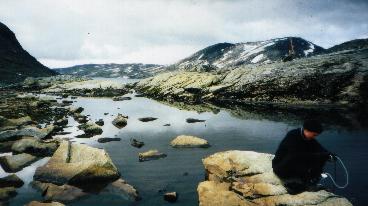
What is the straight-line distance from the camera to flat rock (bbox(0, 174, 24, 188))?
16031 mm

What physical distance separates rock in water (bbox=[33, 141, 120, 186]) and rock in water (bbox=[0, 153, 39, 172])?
7.81ft

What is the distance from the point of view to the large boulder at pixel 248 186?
1200 cm

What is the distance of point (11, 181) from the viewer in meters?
16.2

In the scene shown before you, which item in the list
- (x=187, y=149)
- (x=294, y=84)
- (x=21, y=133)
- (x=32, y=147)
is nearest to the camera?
(x=32, y=147)

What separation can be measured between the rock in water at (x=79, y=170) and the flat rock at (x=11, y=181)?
2.49 ft

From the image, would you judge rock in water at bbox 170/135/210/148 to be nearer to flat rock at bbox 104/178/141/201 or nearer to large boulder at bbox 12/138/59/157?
large boulder at bbox 12/138/59/157

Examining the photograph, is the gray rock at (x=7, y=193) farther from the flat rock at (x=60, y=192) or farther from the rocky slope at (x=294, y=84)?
the rocky slope at (x=294, y=84)

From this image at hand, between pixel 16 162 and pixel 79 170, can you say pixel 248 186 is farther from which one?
pixel 16 162

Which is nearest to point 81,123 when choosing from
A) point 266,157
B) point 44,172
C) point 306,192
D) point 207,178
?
point 44,172

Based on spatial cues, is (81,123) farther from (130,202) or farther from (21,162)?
(130,202)

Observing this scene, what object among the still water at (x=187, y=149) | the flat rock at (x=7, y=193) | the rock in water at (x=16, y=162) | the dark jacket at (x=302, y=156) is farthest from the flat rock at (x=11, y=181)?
the dark jacket at (x=302, y=156)

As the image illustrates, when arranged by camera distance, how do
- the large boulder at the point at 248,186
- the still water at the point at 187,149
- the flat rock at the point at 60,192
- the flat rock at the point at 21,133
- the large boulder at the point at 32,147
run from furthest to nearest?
the flat rock at the point at 21,133, the large boulder at the point at 32,147, the still water at the point at 187,149, the flat rock at the point at 60,192, the large boulder at the point at 248,186

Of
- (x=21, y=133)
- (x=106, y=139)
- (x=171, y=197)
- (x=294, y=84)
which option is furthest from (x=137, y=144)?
(x=294, y=84)

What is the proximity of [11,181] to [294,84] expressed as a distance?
174 ft
